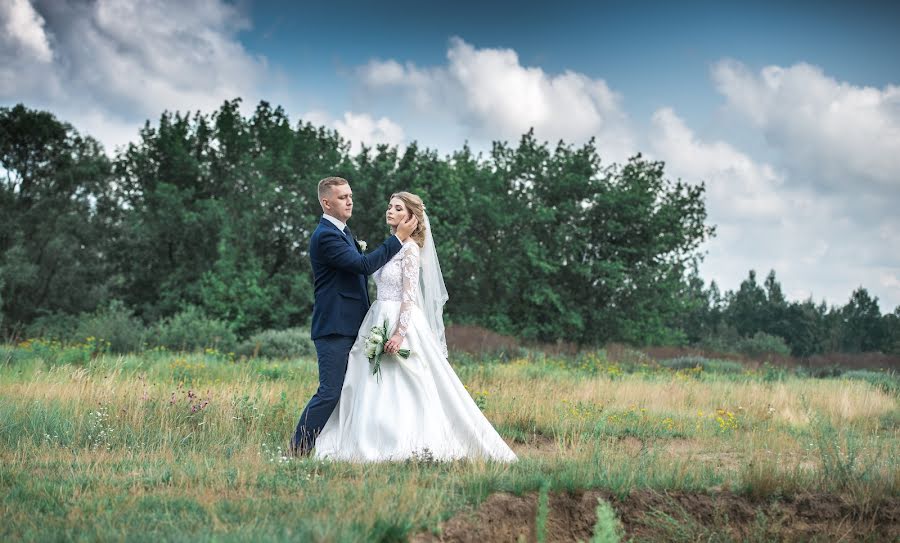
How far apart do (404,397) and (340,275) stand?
1186 millimetres

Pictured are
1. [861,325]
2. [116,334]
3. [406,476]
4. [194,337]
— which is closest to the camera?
[406,476]

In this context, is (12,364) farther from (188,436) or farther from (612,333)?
(612,333)

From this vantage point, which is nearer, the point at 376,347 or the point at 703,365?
the point at 376,347

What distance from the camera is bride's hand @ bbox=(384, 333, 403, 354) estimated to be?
20.2ft

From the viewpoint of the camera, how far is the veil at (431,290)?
6.68m

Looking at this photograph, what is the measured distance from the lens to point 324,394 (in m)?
6.30

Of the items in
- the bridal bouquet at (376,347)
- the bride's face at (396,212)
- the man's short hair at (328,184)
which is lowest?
the bridal bouquet at (376,347)

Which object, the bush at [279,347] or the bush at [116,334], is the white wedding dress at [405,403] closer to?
the bush at [279,347]

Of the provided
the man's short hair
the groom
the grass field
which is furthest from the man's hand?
the grass field

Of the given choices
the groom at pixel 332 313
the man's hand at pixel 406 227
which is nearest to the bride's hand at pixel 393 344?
the groom at pixel 332 313

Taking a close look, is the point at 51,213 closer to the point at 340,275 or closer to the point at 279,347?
the point at 279,347

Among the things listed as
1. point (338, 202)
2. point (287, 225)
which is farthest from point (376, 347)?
point (287, 225)

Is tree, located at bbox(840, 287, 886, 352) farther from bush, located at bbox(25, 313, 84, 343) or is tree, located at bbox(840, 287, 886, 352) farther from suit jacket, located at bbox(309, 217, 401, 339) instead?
suit jacket, located at bbox(309, 217, 401, 339)

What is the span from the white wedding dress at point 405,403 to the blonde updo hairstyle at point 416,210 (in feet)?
0.38
